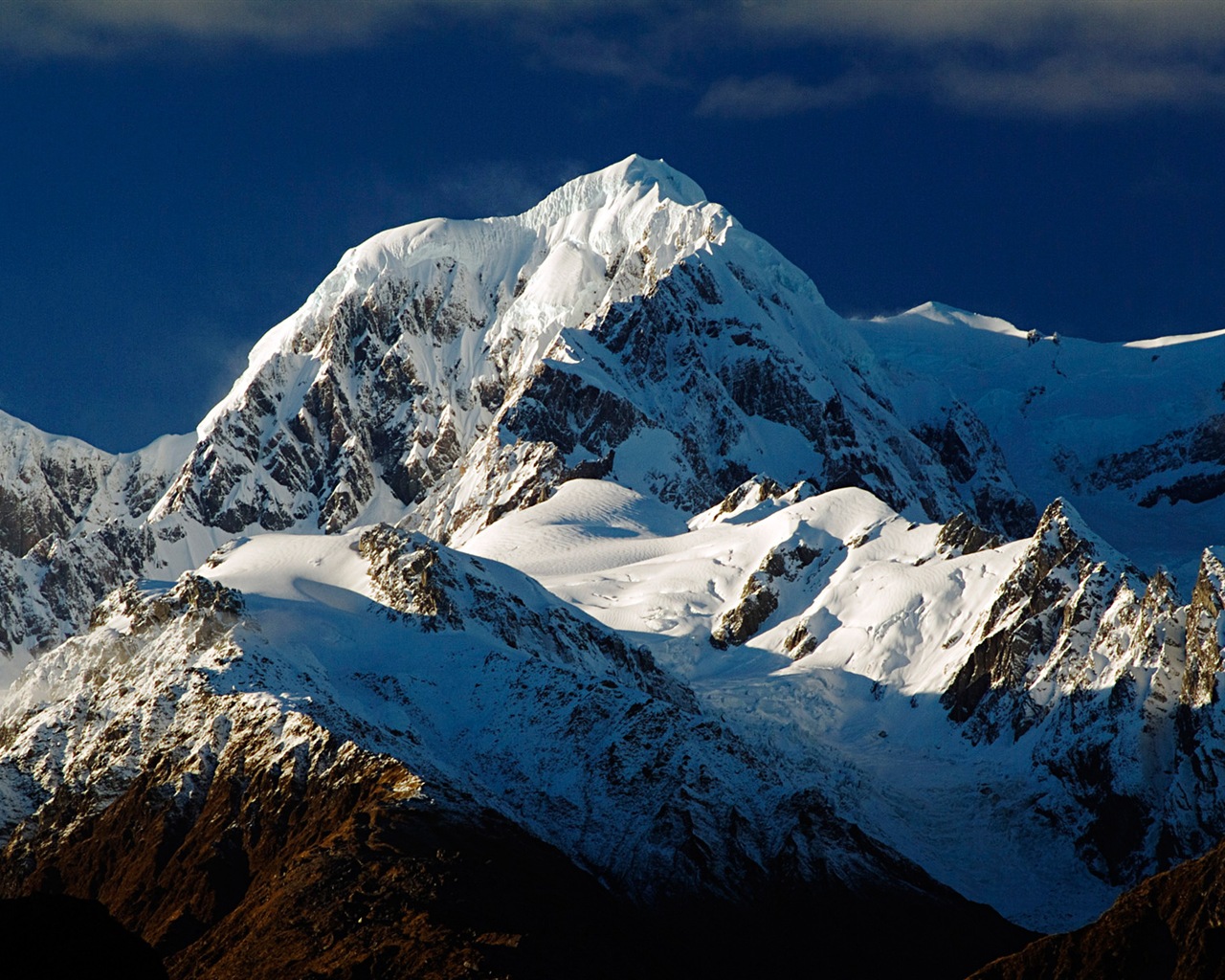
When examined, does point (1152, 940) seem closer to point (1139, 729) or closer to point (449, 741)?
point (449, 741)

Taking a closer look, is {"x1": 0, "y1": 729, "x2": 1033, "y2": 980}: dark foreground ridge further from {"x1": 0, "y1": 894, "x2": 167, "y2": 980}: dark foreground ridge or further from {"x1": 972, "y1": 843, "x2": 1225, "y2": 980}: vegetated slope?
{"x1": 0, "y1": 894, "x2": 167, "y2": 980}: dark foreground ridge

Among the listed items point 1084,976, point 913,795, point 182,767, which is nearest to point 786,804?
point 913,795

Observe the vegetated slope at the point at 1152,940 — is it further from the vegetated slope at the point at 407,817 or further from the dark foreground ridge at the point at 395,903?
the vegetated slope at the point at 407,817

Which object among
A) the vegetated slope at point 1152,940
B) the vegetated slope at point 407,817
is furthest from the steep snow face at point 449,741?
the vegetated slope at point 1152,940

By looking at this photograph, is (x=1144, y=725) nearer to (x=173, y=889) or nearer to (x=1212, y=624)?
(x=1212, y=624)

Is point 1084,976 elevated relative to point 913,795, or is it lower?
lower

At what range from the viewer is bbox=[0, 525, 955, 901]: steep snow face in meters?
154

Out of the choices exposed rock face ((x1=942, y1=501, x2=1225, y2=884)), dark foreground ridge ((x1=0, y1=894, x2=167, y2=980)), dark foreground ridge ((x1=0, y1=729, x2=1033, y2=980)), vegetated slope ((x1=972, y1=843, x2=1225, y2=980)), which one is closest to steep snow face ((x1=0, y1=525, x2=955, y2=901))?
dark foreground ridge ((x1=0, y1=729, x2=1033, y2=980))

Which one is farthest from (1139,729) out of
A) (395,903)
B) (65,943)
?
(65,943)

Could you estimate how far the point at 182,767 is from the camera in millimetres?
159375

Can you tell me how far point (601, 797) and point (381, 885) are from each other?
133 feet

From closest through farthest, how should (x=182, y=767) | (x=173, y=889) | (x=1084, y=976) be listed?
(x=1084, y=976) → (x=173, y=889) → (x=182, y=767)

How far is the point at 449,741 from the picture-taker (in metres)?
171

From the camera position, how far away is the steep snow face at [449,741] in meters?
154
